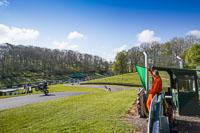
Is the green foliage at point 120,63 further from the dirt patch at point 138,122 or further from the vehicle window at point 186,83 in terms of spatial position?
the dirt patch at point 138,122

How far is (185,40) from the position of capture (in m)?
56.5

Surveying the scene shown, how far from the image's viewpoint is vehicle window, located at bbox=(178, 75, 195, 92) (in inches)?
259

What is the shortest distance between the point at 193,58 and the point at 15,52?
104 meters

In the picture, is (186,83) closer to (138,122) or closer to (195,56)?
(138,122)

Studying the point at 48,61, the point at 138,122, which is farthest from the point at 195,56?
the point at 48,61

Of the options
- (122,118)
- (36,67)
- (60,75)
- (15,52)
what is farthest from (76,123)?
(15,52)

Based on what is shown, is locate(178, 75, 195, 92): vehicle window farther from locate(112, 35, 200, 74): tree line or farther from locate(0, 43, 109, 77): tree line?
locate(0, 43, 109, 77): tree line

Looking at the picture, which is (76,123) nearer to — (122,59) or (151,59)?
(151,59)

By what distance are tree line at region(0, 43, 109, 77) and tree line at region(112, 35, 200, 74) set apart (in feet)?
117

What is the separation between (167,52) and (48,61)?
8103 cm

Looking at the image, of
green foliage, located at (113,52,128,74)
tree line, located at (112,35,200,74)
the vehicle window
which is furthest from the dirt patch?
green foliage, located at (113,52,128,74)

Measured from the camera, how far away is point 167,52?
56.1m

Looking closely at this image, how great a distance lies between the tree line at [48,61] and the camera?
84213mm

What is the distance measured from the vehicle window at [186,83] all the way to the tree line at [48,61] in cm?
8830
